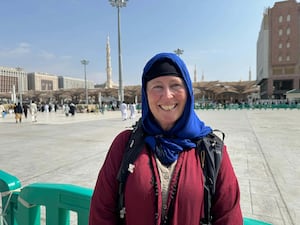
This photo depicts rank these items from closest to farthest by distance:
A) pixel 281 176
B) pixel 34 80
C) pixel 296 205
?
1. pixel 296 205
2. pixel 281 176
3. pixel 34 80

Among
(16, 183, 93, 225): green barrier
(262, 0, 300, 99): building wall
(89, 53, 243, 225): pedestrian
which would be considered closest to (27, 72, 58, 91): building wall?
(262, 0, 300, 99): building wall

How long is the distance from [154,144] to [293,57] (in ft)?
181

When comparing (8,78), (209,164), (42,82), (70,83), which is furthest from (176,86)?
(70,83)

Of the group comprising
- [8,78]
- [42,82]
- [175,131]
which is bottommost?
[175,131]

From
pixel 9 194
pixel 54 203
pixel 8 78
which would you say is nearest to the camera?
pixel 54 203

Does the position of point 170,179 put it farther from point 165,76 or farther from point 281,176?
point 281,176

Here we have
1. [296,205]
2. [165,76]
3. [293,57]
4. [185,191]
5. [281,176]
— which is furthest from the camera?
[293,57]

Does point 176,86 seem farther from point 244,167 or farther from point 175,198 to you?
point 244,167

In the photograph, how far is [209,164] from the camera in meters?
1.20

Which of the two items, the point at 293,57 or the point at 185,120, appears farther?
the point at 293,57

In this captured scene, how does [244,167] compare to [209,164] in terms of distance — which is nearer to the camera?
[209,164]

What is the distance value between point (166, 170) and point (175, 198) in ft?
0.46

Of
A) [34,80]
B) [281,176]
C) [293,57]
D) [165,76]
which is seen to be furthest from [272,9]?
[34,80]

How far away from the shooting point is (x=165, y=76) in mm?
1263
